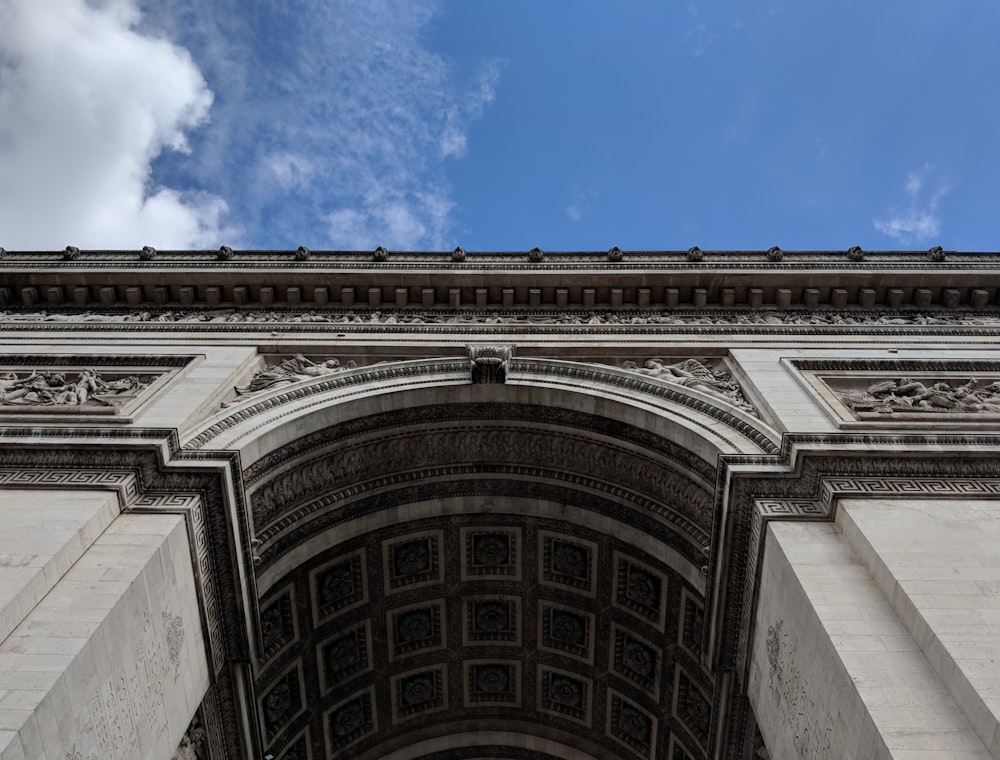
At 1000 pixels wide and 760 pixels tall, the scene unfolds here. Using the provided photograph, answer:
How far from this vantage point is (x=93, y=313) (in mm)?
17016

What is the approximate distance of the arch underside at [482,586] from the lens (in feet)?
45.0

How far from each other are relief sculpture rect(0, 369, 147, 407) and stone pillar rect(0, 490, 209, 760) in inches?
114

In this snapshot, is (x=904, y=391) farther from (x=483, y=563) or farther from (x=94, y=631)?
(x=94, y=631)

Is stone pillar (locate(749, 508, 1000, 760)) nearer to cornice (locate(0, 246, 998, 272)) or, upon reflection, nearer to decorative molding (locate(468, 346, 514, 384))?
decorative molding (locate(468, 346, 514, 384))

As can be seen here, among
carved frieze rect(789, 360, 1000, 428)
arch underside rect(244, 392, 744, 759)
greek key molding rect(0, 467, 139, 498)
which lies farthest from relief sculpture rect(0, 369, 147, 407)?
carved frieze rect(789, 360, 1000, 428)

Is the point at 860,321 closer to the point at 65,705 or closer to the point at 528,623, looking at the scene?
the point at 528,623

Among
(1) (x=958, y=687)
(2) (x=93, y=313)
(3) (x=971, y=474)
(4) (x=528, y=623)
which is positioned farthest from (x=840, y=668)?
(2) (x=93, y=313)

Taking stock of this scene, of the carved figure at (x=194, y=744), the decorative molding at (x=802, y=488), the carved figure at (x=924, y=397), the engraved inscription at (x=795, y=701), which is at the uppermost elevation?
the carved figure at (x=924, y=397)

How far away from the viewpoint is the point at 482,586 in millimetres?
16016

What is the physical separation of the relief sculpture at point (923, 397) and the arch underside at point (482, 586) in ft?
9.26

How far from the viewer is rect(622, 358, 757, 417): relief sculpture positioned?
1346 cm

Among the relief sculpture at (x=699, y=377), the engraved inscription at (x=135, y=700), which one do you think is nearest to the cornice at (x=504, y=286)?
the relief sculpture at (x=699, y=377)

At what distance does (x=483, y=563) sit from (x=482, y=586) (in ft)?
1.72

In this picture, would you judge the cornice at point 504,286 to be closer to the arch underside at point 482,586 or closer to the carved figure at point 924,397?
the arch underside at point 482,586
